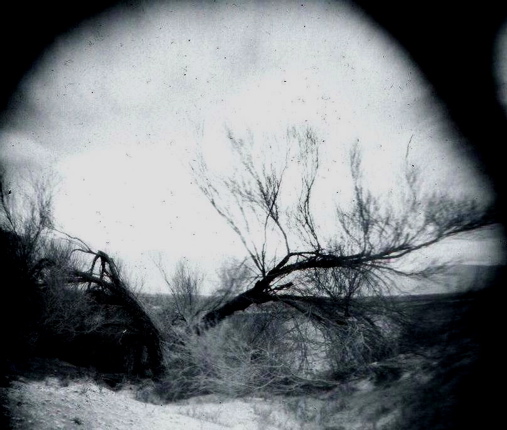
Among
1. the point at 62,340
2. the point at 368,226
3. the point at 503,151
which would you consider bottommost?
the point at 62,340

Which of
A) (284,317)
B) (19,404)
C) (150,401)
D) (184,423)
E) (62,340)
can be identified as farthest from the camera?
(62,340)

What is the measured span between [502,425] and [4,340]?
5532 mm

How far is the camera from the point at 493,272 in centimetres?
268

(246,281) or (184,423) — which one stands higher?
(246,281)

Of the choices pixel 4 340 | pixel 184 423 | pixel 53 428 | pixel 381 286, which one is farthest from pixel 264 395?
pixel 4 340

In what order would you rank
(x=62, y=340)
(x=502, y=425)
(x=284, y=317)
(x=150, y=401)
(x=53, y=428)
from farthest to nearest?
(x=62, y=340) < (x=284, y=317) < (x=150, y=401) < (x=53, y=428) < (x=502, y=425)

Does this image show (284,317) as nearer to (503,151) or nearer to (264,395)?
(264,395)

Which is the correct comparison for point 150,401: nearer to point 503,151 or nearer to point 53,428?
point 53,428


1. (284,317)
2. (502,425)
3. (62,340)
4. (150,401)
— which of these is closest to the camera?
(502,425)

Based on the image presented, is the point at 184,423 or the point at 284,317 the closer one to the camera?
the point at 184,423

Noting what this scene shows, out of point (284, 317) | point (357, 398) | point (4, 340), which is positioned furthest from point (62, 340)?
point (357, 398)

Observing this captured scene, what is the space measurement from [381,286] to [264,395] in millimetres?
1790

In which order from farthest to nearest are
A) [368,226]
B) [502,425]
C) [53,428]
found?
1. [368,226]
2. [53,428]
3. [502,425]

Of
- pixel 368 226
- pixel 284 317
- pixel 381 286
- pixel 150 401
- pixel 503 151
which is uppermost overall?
pixel 503 151
